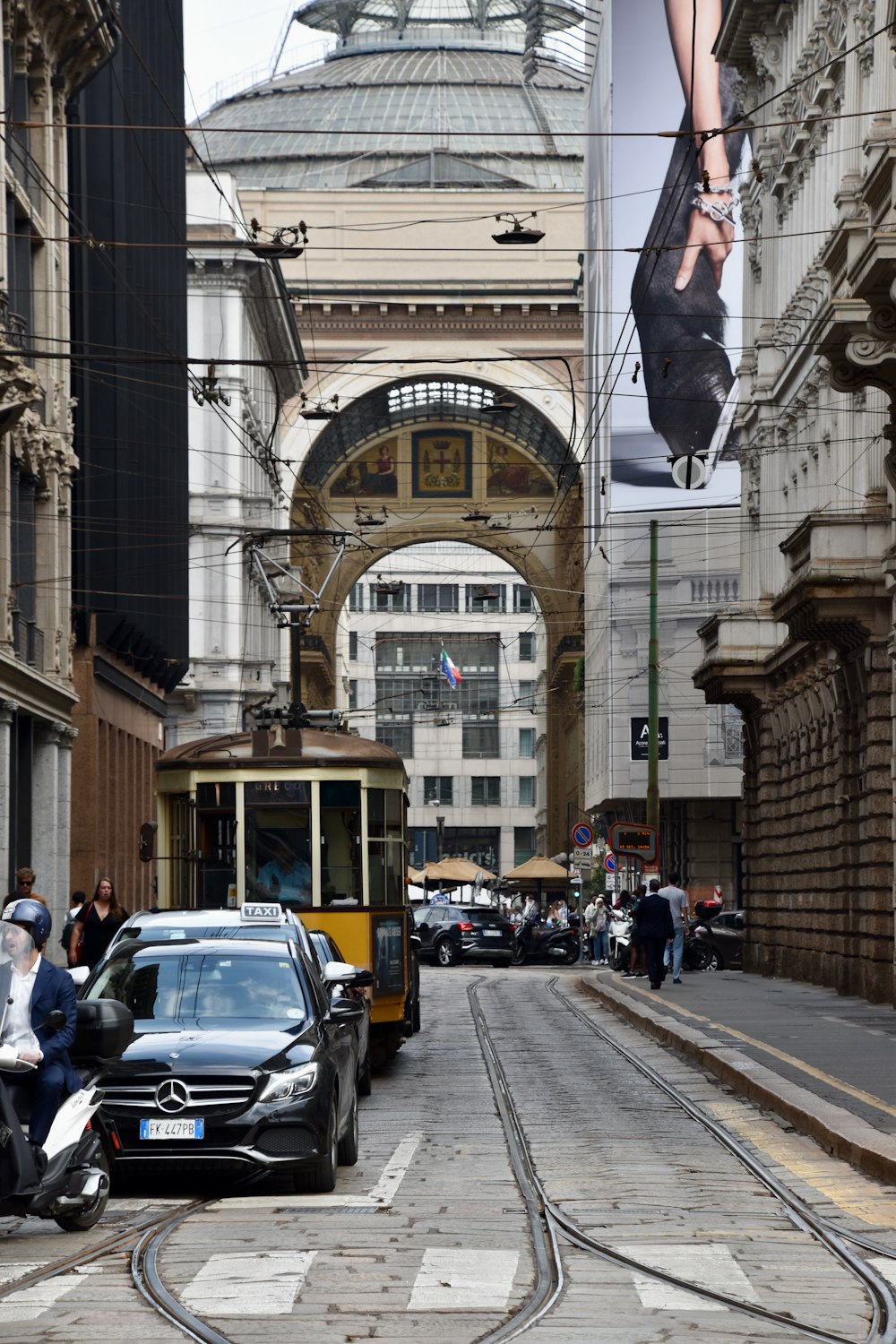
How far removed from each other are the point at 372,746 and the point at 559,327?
200ft

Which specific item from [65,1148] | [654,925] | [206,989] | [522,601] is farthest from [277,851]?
[522,601]

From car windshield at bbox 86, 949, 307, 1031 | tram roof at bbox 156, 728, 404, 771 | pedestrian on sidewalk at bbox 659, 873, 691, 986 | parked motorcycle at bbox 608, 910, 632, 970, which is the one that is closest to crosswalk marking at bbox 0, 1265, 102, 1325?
car windshield at bbox 86, 949, 307, 1031

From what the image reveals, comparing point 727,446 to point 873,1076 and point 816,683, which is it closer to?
point 816,683

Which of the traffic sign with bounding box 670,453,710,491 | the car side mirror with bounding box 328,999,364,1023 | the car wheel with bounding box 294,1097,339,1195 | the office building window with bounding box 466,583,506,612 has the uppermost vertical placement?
the office building window with bounding box 466,583,506,612

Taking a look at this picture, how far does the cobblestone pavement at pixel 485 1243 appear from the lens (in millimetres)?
7738

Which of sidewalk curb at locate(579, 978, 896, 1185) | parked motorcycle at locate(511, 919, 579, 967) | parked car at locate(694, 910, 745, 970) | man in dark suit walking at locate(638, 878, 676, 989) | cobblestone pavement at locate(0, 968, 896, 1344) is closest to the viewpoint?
cobblestone pavement at locate(0, 968, 896, 1344)

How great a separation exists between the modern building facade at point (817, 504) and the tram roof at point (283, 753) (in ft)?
20.0

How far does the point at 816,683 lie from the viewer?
107 feet

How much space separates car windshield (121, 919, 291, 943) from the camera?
13.6 m

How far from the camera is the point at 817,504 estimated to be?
3353 cm

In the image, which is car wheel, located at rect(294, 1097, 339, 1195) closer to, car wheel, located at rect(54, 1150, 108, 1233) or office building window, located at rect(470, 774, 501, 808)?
car wheel, located at rect(54, 1150, 108, 1233)

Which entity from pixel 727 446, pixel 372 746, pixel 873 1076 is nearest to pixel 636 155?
pixel 727 446

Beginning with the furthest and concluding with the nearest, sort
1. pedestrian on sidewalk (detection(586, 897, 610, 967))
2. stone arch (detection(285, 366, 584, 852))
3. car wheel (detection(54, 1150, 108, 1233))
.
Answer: stone arch (detection(285, 366, 584, 852)) → pedestrian on sidewalk (detection(586, 897, 610, 967)) → car wheel (detection(54, 1150, 108, 1233))

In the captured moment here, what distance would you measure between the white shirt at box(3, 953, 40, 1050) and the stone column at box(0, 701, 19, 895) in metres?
22.7
